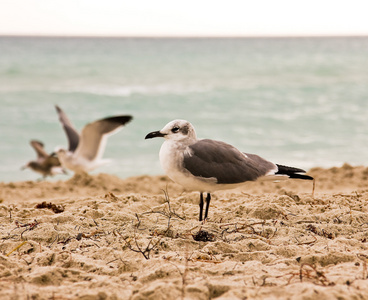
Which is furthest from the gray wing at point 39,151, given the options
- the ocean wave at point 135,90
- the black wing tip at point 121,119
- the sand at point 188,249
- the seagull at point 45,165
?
the ocean wave at point 135,90

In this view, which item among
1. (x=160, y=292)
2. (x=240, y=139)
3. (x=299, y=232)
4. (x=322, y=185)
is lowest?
(x=160, y=292)

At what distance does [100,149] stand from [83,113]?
7594 mm

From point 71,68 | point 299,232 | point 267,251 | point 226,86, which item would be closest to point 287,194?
point 299,232

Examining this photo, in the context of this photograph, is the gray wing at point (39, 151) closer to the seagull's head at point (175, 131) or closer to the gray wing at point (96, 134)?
the gray wing at point (96, 134)

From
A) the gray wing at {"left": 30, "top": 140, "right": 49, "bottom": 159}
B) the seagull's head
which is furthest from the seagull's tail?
the gray wing at {"left": 30, "top": 140, "right": 49, "bottom": 159}

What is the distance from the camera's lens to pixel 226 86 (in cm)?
1995

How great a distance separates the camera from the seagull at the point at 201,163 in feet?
10.3

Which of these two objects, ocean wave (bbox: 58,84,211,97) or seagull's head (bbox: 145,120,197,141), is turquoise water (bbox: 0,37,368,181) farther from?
seagull's head (bbox: 145,120,197,141)

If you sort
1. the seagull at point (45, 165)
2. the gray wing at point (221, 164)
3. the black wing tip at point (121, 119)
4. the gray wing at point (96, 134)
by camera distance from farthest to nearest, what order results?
the seagull at point (45, 165) < the gray wing at point (96, 134) < the black wing tip at point (121, 119) < the gray wing at point (221, 164)

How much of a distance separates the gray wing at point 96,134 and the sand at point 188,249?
2.87 m

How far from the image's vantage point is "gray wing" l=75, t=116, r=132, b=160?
6957 mm

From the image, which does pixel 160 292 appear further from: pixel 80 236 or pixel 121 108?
pixel 121 108

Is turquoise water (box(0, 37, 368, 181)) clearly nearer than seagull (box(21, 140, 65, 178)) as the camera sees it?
No

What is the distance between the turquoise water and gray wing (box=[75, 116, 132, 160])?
1.34m
